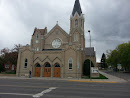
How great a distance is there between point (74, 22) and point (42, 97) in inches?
1389

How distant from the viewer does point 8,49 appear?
45.1m

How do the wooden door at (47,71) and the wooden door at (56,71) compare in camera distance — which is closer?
the wooden door at (56,71)

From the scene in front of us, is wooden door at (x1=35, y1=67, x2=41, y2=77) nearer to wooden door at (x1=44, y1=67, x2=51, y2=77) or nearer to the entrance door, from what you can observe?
wooden door at (x1=44, y1=67, x2=51, y2=77)

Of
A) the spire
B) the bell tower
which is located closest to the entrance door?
the bell tower

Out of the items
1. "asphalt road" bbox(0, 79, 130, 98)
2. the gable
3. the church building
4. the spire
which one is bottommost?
"asphalt road" bbox(0, 79, 130, 98)

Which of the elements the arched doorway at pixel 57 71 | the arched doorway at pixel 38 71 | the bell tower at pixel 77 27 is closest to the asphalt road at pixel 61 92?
the arched doorway at pixel 57 71

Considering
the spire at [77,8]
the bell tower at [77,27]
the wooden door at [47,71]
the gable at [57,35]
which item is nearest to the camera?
the wooden door at [47,71]

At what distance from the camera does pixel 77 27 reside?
38.8 meters

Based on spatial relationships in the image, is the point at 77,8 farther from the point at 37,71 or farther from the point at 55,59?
the point at 37,71

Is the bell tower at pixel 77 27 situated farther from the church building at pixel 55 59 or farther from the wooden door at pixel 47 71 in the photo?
the wooden door at pixel 47 71

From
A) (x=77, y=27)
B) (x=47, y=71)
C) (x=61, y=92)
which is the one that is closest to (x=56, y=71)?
(x=47, y=71)

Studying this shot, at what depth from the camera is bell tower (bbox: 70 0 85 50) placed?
37.2 meters

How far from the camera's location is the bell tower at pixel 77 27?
37237 millimetres

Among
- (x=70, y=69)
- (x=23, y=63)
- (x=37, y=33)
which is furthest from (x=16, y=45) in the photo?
(x=70, y=69)
